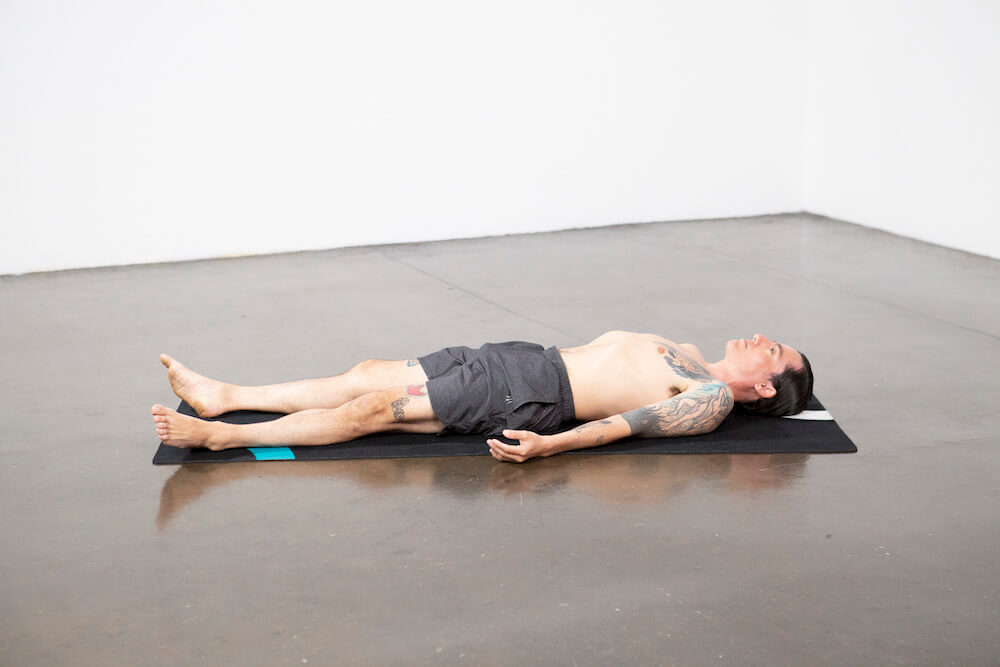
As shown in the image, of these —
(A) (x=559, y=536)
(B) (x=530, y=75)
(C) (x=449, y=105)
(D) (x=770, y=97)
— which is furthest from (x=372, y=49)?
(A) (x=559, y=536)

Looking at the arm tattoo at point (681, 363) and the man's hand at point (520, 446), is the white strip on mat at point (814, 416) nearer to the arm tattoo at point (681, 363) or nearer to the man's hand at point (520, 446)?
the arm tattoo at point (681, 363)

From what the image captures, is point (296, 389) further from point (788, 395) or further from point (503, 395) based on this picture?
point (788, 395)

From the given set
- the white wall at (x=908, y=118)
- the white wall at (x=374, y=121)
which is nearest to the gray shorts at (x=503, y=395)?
the white wall at (x=374, y=121)

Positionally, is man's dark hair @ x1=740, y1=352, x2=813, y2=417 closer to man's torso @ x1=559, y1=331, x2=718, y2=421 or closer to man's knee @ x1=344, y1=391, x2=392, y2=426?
man's torso @ x1=559, y1=331, x2=718, y2=421

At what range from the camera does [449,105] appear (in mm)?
6957

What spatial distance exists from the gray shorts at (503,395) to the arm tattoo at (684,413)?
238mm

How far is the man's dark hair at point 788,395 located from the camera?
3.50m

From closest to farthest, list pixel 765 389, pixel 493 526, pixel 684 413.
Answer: pixel 493 526, pixel 684 413, pixel 765 389

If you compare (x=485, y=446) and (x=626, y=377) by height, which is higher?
(x=626, y=377)

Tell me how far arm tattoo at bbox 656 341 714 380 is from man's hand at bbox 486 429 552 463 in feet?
1.59

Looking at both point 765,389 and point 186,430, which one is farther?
point 765,389

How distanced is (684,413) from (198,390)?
1644 millimetres

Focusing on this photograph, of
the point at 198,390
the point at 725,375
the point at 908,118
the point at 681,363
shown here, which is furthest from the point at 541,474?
the point at 908,118

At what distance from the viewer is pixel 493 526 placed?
2.85 metres
